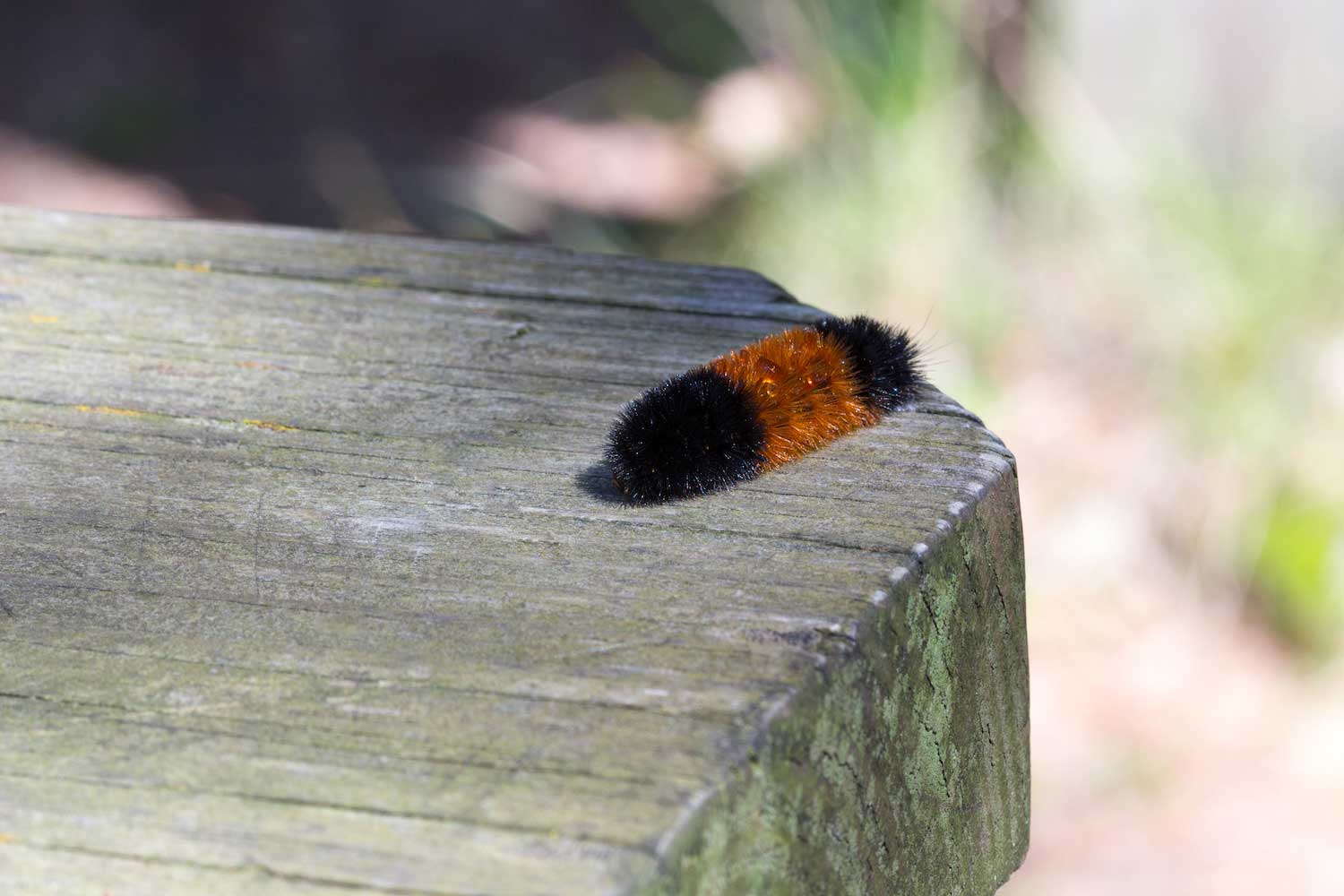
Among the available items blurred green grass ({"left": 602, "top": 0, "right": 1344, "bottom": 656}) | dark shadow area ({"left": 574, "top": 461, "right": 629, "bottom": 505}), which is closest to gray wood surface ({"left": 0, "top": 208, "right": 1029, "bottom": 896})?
dark shadow area ({"left": 574, "top": 461, "right": 629, "bottom": 505})

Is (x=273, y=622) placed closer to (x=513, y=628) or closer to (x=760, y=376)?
(x=513, y=628)

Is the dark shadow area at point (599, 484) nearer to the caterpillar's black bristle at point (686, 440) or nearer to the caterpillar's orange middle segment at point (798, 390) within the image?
the caterpillar's black bristle at point (686, 440)

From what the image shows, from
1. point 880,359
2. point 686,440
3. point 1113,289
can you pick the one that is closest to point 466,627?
point 686,440

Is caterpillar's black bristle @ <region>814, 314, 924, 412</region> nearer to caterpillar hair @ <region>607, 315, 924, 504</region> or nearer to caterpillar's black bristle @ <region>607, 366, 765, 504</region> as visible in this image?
caterpillar hair @ <region>607, 315, 924, 504</region>

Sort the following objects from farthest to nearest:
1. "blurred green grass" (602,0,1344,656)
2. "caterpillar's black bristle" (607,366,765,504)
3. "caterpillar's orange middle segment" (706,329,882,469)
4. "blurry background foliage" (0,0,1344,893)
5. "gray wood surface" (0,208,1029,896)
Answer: "blurred green grass" (602,0,1344,656), "blurry background foliage" (0,0,1344,893), "caterpillar's orange middle segment" (706,329,882,469), "caterpillar's black bristle" (607,366,765,504), "gray wood surface" (0,208,1029,896)

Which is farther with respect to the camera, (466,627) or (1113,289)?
(1113,289)

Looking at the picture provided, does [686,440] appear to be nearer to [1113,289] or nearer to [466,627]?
[466,627]

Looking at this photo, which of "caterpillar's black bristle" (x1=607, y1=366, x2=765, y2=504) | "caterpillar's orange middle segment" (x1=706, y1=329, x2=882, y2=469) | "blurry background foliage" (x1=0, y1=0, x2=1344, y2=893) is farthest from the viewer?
"blurry background foliage" (x1=0, y1=0, x2=1344, y2=893)
